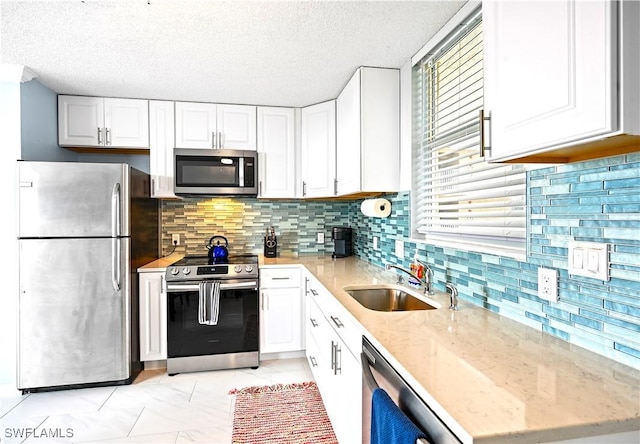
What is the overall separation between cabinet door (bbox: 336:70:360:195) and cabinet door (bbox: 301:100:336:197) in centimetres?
11

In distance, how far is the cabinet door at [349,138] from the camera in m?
2.43

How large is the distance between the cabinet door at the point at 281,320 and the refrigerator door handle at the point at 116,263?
43.3 inches

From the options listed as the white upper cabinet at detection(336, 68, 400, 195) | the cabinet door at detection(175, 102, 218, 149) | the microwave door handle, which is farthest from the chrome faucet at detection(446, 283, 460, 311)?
the cabinet door at detection(175, 102, 218, 149)

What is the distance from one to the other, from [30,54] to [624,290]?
3165 mm

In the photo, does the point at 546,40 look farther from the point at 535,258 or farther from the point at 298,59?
the point at 298,59

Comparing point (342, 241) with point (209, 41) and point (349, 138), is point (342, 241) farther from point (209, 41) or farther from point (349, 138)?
point (209, 41)

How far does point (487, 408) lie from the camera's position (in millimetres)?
780

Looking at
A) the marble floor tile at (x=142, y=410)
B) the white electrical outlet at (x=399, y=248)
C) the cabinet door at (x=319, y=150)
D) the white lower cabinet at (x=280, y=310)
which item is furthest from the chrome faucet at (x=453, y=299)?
the white lower cabinet at (x=280, y=310)

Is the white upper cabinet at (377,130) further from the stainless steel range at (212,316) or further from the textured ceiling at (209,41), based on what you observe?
the stainless steel range at (212,316)

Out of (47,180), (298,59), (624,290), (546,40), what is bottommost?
(624,290)

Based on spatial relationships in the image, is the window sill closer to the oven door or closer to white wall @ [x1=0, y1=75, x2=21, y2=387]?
the oven door

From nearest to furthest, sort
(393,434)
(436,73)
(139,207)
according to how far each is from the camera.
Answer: (393,434), (436,73), (139,207)

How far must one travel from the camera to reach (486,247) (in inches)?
62.0

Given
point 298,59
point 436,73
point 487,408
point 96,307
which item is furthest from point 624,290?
point 96,307
